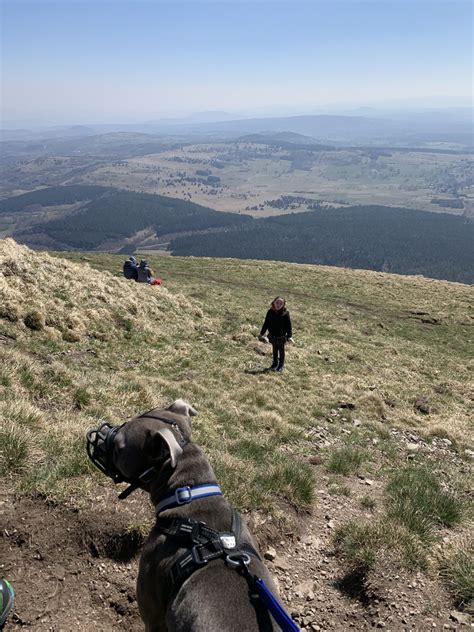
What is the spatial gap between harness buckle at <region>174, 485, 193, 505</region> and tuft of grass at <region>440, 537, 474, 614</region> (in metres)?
3.37

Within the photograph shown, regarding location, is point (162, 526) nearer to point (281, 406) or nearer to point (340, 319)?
point (281, 406)

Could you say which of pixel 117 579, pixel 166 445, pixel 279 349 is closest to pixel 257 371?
pixel 279 349

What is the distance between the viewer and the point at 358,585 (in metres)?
4.88

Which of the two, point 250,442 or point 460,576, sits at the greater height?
point 460,576

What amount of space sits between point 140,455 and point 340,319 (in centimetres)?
2687

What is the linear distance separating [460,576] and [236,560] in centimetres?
315

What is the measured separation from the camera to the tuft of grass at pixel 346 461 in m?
8.27

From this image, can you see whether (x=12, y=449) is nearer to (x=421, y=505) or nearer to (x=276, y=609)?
(x=276, y=609)

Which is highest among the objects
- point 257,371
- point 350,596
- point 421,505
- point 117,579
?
point 117,579

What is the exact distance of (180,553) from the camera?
330cm

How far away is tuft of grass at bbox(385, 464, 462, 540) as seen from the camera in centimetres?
569

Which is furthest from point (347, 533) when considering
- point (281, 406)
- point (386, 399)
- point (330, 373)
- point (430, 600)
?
point (330, 373)

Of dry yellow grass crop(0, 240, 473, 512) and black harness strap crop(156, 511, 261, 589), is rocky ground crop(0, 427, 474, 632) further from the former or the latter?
black harness strap crop(156, 511, 261, 589)

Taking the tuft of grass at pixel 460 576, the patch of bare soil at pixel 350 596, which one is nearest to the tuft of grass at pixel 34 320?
the patch of bare soil at pixel 350 596
